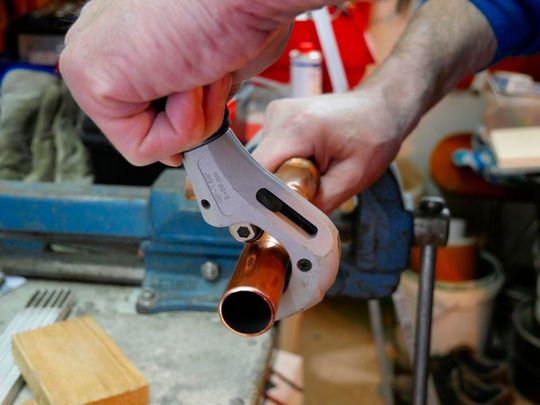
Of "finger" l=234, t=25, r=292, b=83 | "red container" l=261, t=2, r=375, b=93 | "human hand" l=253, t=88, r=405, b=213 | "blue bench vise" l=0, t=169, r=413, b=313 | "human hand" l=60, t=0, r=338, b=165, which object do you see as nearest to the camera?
"human hand" l=60, t=0, r=338, b=165

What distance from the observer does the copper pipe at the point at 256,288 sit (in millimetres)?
427

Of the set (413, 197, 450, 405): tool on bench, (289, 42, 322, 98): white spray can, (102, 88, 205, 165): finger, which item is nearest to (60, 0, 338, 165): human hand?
(102, 88, 205, 165): finger

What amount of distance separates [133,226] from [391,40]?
1.48 metres

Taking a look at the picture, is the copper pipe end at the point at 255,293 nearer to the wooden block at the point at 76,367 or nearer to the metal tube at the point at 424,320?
the wooden block at the point at 76,367

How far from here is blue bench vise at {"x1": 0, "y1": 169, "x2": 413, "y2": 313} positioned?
0.82 metres

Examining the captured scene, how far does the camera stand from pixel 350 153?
69 centimetres

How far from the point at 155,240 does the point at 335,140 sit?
0.31m

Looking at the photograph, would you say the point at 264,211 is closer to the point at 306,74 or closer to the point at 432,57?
the point at 432,57

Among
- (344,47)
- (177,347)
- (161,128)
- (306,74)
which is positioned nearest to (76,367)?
(177,347)

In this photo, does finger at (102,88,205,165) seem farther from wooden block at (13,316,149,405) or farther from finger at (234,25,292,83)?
wooden block at (13,316,149,405)

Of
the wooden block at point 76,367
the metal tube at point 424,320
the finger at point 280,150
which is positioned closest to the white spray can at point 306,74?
the metal tube at point 424,320

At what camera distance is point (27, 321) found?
0.75 meters

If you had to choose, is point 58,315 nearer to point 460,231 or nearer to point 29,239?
point 29,239

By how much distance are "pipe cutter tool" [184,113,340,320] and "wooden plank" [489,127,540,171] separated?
110 centimetres
